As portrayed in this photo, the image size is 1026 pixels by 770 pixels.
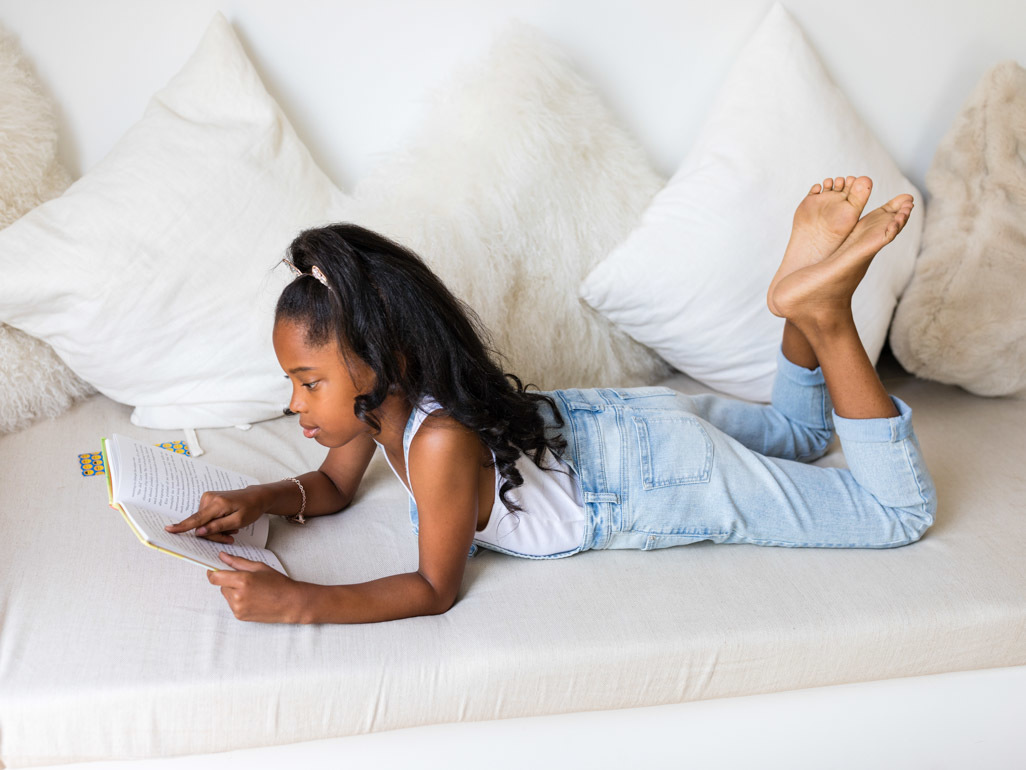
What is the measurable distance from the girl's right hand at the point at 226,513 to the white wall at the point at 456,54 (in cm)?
72

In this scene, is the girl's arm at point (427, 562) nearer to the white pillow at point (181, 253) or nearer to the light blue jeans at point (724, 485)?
the light blue jeans at point (724, 485)

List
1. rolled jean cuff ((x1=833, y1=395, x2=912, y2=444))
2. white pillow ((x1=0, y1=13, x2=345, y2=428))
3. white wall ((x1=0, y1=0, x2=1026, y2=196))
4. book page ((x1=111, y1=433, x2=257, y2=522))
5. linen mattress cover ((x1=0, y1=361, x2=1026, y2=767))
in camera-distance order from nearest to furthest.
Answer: linen mattress cover ((x1=0, y1=361, x2=1026, y2=767)) < book page ((x1=111, y1=433, x2=257, y2=522)) < rolled jean cuff ((x1=833, y1=395, x2=912, y2=444)) < white pillow ((x1=0, y1=13, x2=345, y2=428)) < white wall ((x1=0, y1=0, x2=1026, y2=196))

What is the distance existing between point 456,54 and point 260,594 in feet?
3.46

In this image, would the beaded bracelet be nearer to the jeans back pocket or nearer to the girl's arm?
the girl's arm

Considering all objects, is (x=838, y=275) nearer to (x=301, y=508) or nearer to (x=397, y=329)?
(x=397, y=329)

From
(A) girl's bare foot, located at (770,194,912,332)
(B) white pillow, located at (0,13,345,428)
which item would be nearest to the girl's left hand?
(B) white pillow, located at (0,13,345,428)

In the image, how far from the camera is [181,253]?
1337mm

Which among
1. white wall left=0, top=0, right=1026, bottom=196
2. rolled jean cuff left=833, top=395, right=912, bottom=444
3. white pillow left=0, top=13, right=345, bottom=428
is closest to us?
rolled jean cuff left=833, top=395, right=912, bottom=444

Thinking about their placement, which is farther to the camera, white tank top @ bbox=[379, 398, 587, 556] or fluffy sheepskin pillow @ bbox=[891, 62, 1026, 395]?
fluffy sheepskin pillow @ bbox=[891, 62, 1026, 395]

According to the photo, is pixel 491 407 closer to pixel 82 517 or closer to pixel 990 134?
pixel 82 517

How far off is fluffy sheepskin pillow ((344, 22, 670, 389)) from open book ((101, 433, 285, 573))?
1.53 feet

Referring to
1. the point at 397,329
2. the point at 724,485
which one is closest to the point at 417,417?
the point at 397,329

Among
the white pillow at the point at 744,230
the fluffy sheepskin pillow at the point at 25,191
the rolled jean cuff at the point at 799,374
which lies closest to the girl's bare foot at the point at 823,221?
the rolled jean cuff at the point at 799,374

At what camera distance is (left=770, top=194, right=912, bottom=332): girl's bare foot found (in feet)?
3.52
